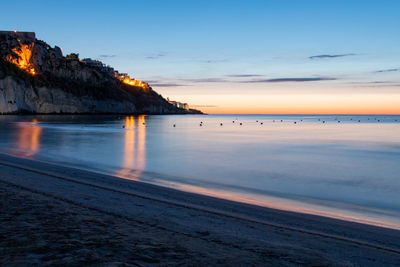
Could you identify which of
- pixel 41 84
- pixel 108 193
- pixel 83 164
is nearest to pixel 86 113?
pixel 41 84

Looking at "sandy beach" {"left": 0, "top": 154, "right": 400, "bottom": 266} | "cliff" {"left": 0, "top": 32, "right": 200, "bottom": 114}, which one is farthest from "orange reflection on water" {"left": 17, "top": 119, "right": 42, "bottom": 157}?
"cliff" {"left": 0, "top": 32, "right": 200, "bottom": 114}

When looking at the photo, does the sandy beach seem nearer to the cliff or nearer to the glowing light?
the cliff

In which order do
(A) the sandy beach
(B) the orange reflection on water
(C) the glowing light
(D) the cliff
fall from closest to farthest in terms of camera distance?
1. (A) the sandy beach
2. (B) the orange reflection on water
3. (D) the cliff
4. (C) the glowing light

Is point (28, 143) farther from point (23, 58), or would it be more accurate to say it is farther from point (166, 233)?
point (23, 58)

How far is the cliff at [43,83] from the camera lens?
94500 mm

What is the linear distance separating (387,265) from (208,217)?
10.0 ft

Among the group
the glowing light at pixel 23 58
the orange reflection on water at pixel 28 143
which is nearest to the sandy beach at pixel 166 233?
the orange reflection on water at pixel 28 143

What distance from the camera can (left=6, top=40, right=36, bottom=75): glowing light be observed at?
11206cm

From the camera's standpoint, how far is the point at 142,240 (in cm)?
484

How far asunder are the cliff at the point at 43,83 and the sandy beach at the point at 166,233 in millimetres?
97382

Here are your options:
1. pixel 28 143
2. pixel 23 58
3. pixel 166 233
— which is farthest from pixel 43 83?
pixel 166 233

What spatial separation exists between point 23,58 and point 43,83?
577 inches

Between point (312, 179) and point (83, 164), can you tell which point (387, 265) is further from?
point (83, 164)

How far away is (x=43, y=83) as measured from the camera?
358 ft
